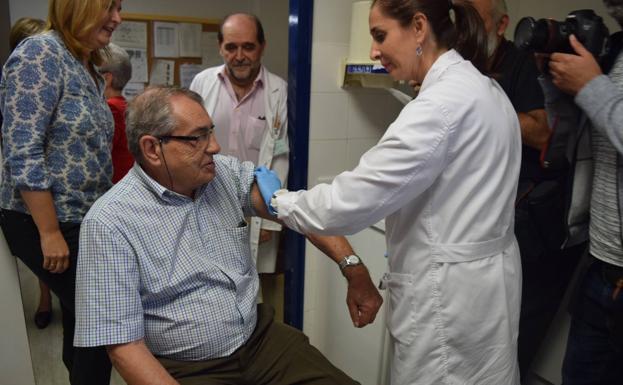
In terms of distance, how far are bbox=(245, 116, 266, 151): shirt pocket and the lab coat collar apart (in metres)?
1.30

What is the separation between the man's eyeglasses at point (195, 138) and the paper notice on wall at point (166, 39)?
238 centimetres

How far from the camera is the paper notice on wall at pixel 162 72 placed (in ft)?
10.9

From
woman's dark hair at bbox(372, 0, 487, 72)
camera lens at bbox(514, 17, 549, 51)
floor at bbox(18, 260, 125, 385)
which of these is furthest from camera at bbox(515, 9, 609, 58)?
floor at bbox(18, 260, 125, 385)

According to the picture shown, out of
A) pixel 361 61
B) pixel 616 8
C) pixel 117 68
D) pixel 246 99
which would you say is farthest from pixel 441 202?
pixel 117 68

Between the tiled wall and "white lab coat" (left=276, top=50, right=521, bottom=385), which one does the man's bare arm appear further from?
the tiled wall

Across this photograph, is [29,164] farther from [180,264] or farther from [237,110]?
[237,110]

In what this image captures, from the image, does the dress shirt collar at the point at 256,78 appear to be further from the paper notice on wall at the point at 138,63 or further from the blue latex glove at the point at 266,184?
A: the paper notice on wall at the point at 138,63

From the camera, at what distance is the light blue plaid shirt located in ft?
3.41

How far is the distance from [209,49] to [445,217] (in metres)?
2.90

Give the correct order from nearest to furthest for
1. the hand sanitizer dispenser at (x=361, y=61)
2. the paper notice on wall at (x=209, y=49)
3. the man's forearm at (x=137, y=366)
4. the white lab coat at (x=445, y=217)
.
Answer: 1. the white lab coat at (x=445, y=217)
2. the man's forearm at (x=137, y=366)
3. the hand sanitizer dispenser at (x=361, y=61)
4. the paper notice on wall at (x=209, y=49)

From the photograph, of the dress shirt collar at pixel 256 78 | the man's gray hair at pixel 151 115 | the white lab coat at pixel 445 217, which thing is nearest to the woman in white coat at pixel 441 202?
the white lab coat at pixel 445 217

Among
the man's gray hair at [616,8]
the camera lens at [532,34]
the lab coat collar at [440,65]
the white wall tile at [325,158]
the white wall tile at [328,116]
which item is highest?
the man's gray hair at [616,8]

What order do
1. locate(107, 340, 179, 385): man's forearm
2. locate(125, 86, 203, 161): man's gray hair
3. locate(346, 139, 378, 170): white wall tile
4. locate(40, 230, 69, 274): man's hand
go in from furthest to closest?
1. locate(346, 139, 378, 170): white wall tile
2. locate(40, 230, 69, 274): man's hand
3. locate(125, 86, 203, 161): man's gray hair
4. locate(107, 340, 179, 385): man's forearm

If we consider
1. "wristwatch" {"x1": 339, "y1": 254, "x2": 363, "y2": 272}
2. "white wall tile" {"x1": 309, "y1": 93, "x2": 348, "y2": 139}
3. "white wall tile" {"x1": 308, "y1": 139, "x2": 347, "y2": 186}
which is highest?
"white wall tile" {"x1": 309, "y1": 93, "x2": 348, "y2": 139}
